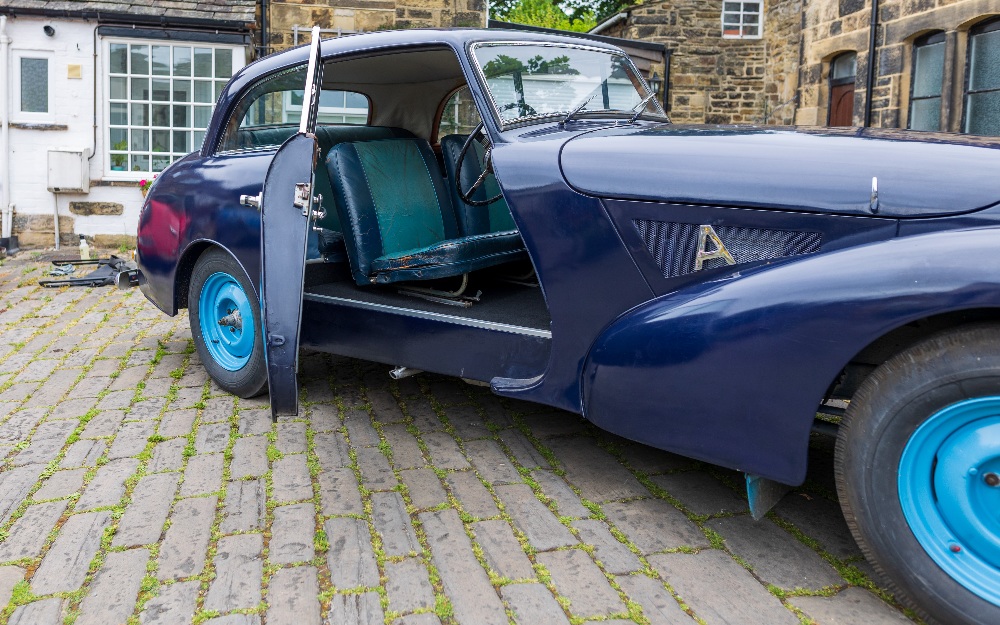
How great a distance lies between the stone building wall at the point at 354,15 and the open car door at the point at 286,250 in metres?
9.15

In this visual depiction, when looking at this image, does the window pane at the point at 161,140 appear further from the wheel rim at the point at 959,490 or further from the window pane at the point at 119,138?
Answer: the wheel rim at the point at 959,490

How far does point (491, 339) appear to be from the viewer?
12.3ft

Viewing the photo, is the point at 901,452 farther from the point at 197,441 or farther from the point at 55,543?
the point at 197,441

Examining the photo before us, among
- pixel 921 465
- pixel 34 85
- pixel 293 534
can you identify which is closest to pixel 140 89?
pixel 34 85

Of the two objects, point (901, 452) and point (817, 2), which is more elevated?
point (817, 2)

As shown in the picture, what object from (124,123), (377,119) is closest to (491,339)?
(377,119)

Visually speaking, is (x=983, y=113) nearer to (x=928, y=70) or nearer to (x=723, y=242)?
(x=928, y=70)

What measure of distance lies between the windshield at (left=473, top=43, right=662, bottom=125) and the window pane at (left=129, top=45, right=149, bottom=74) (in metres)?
9.03

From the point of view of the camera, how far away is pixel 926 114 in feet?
37.2

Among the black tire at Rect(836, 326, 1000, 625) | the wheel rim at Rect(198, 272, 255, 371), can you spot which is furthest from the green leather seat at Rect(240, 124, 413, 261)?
the black tire at Rect(836, 326, 1000, 625)

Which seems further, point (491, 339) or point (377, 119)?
point (377, 119)

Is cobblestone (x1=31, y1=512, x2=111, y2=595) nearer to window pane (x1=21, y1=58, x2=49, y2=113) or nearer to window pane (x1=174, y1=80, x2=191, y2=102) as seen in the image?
window pane (x1=174, y1=80, x2=191, y2=102)

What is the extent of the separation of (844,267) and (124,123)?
11.3m

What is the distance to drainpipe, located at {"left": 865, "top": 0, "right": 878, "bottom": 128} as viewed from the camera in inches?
468
